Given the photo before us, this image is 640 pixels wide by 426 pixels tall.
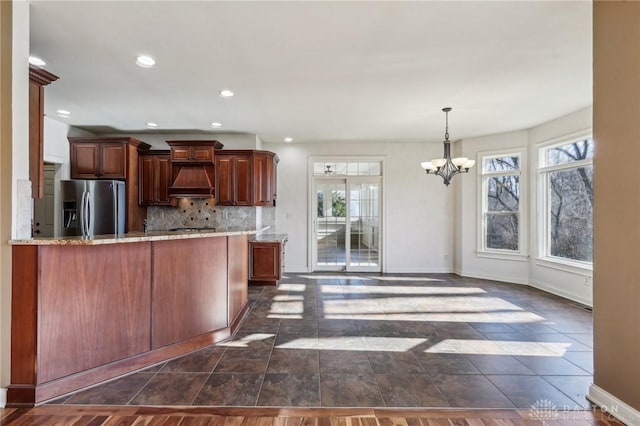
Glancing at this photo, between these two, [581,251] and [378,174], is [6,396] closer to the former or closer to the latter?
[378,174]

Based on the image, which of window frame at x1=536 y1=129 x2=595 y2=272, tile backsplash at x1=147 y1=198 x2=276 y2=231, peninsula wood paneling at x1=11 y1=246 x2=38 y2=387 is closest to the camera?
peninsula wood paneling at x1=11 y1=246 x2=38 y2=387

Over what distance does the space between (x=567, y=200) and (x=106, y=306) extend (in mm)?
5830

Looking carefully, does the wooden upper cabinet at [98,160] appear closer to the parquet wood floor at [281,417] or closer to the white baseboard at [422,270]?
the parquet wood floor at [281,417]

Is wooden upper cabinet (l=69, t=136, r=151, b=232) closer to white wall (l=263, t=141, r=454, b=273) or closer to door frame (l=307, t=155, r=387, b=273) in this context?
white wall (l=263, t=141, r=454, b=273)

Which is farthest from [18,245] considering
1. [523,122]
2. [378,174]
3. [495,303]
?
[523,122]

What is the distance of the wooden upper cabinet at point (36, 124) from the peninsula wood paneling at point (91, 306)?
2.32 ft

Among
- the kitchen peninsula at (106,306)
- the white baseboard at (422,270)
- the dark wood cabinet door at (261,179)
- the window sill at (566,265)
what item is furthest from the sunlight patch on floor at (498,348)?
the dark wood cabinet door at (261,179)

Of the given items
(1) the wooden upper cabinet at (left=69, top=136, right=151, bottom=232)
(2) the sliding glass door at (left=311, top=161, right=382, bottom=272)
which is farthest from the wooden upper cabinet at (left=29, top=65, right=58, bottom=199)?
(2) the sliding glass door at (left=311, top=161, right=382, bottom=272)

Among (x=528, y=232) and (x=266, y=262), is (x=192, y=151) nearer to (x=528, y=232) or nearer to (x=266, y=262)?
(x=266, y=262)

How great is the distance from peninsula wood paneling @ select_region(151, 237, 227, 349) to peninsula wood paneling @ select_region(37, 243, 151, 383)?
88 mm

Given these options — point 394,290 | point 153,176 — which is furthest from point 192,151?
point 394,290

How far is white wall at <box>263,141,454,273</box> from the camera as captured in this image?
620cm

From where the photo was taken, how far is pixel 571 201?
178 inches

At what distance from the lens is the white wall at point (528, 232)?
4.32 metres
